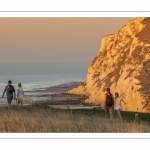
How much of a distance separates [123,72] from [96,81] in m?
7.01

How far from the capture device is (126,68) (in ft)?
228

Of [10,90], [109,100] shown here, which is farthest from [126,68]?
[109,100]

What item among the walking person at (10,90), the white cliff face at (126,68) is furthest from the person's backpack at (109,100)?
the white cliff face at (126,68)

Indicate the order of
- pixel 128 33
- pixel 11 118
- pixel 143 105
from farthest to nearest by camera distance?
pixel 128 33 → pixel 143 105 → pixel 11 118

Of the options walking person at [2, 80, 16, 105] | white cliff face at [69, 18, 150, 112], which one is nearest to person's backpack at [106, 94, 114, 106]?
walking person at [2, 80, 16, 105]

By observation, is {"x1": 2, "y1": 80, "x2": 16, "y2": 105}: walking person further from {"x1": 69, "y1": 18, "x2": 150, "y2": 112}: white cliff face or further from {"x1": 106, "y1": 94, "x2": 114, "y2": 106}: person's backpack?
{"x1": 69, "y1": 18, "x2": 150, "y2": 112}: white cliff face

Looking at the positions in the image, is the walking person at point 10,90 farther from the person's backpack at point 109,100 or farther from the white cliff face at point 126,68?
the white cliff face at point 126,68

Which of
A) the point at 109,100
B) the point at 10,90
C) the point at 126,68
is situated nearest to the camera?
the point at 109,100

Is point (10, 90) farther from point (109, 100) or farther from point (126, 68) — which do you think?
point (126, 68)

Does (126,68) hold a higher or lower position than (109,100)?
higher

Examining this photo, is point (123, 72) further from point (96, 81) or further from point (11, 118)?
point (11, 118)

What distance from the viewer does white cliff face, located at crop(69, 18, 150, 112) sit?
63.6 metres
